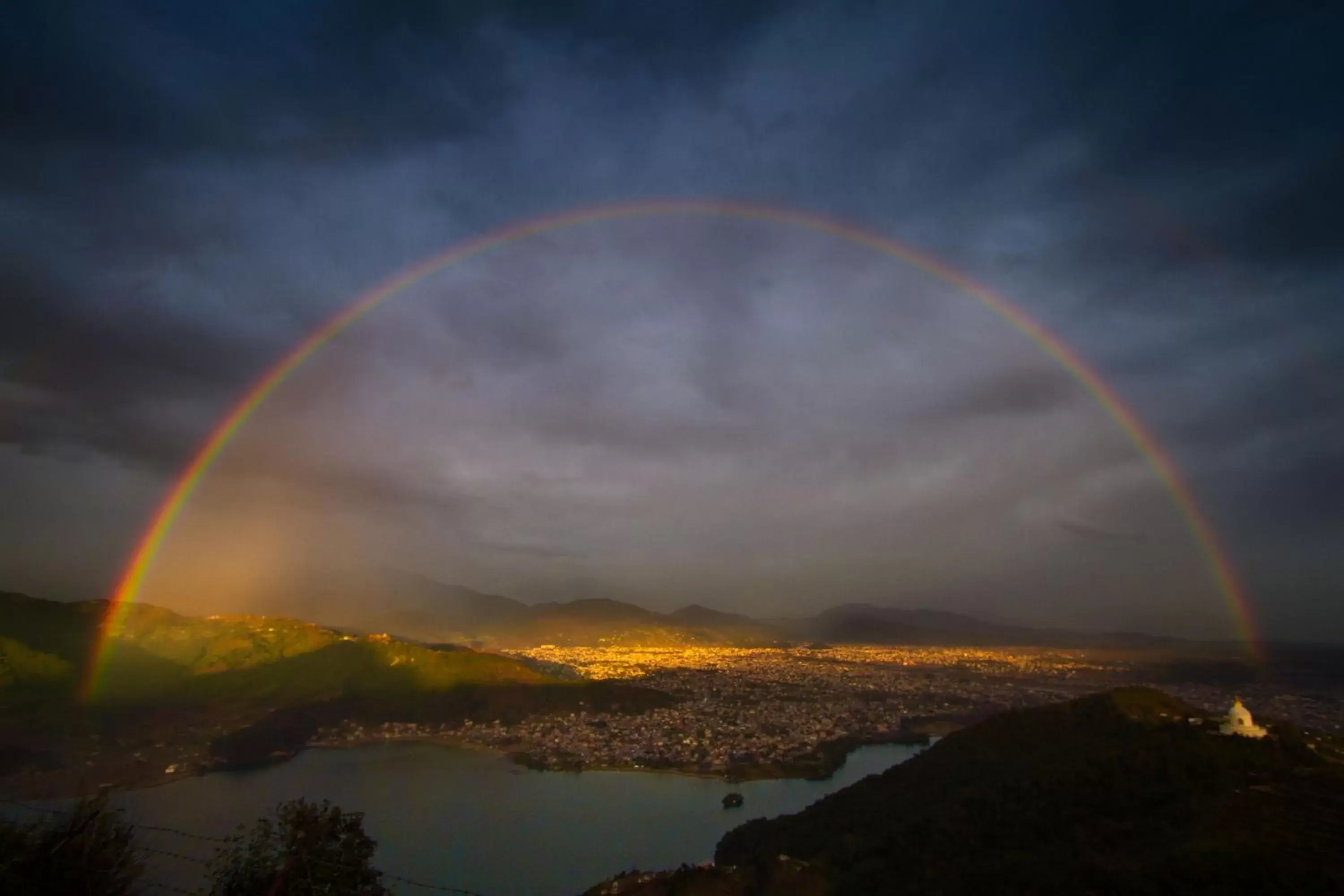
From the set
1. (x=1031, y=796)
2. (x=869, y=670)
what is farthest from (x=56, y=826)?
(x=869, y=670)

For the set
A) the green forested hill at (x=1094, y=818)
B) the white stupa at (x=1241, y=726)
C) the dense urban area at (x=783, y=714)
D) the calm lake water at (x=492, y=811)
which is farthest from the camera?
the dense urban area at (x=783, y=714)

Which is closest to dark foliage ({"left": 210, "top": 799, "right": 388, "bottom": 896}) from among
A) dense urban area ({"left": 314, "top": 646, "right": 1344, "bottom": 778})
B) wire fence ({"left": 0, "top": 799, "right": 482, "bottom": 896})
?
wire fence ({"left": 0, "top": 799, "right": 482, "bottom": 896})

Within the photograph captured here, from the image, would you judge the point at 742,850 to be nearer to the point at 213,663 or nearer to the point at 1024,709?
the point at 1024,709

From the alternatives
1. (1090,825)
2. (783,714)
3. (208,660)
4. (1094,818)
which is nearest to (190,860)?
(1090,825)

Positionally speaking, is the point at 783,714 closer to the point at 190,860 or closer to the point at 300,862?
the point at 190,860

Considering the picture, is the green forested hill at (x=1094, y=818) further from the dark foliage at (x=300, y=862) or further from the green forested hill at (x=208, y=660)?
the green forested hill at (x=208, y=660)

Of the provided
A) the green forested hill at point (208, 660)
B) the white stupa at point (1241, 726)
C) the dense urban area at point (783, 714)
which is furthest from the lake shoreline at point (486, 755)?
the white stupa at point (1241, 726)

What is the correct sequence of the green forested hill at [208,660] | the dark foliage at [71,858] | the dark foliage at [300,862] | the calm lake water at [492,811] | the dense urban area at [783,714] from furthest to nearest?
the green forested hill at [208,660] → the dense urban area at [783,714] → the calm lake water at [492,811] → the dark foliage at [300,862] → the dark foliage at [71,858]
